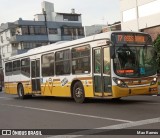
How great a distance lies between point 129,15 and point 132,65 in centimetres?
2512

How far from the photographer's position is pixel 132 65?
1639cm

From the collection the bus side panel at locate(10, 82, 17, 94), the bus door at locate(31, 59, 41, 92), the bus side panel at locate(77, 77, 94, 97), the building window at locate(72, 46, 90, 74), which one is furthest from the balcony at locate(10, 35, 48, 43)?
the bus side panel at locate(77, 77, 94, 97)

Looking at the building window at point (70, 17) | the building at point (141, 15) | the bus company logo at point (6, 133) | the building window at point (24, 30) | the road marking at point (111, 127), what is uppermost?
the building window at point (70, 17)

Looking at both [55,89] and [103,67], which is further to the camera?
[55,89]

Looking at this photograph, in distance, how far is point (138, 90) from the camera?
53.2 ft

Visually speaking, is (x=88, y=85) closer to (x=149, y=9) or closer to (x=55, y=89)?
(x=55, y=89)

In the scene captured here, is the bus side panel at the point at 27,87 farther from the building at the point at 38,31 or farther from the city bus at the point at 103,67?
the building at the point at 38,31

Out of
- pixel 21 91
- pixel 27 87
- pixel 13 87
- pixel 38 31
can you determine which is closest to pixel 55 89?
pixel 27 87

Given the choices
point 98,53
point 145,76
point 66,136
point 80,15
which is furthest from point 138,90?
point 80,15

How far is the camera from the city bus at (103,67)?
1612 centimetres

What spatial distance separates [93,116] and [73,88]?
580 centimetres

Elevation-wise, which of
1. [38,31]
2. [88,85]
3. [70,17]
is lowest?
[88,85]

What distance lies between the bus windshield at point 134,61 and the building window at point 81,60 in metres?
1.86

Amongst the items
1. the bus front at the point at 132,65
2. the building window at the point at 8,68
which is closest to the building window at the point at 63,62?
the bus front at the point at 132,65
